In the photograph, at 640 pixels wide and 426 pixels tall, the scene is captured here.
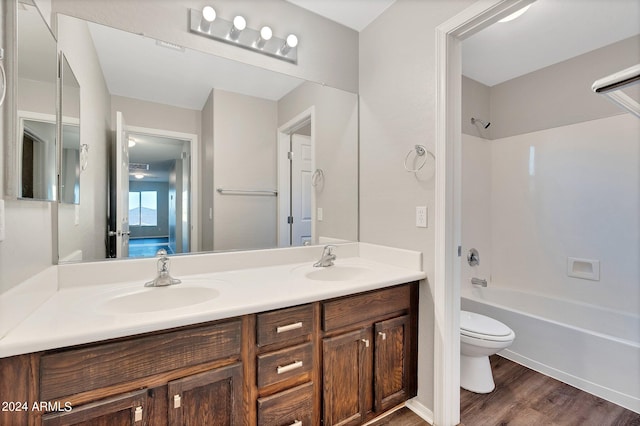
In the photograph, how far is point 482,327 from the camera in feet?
6.15

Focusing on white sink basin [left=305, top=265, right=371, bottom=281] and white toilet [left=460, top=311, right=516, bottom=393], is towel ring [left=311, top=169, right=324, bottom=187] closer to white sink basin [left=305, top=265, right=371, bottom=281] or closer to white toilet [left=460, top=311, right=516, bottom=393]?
white sink basin [left=305, top=265, right=371, bottom=281]

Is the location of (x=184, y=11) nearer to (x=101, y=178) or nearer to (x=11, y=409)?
(x=101, y=178)

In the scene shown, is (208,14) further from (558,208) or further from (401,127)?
(558,208)

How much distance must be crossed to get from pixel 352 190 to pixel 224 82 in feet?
3.54

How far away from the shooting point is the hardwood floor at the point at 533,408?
1.56m

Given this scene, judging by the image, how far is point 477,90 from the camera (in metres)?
2.85

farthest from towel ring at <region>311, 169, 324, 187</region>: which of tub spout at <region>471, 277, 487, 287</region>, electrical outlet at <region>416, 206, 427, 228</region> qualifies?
tub spout at <region>471, 277, 487, 287</region>

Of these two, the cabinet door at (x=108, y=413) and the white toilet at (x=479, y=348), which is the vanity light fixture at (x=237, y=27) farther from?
the white toilet at (x=479, y=348)

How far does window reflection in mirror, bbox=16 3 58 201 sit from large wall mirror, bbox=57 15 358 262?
0.58 ft

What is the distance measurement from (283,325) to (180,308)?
396 millimetres

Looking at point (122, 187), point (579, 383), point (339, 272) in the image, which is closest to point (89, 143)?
point (122, 187)

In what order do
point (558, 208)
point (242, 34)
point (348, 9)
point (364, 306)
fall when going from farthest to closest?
point (558, 208) < point (348, 9) < point (242, 34) < point (364, 306)

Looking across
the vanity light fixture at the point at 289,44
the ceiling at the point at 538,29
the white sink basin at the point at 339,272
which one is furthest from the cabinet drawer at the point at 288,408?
the ceiling at the point at 538,29

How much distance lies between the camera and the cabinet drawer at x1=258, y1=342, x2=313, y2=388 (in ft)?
3.65
